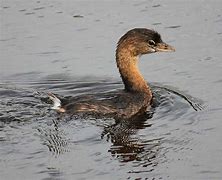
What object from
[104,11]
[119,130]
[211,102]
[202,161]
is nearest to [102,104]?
[119,130]

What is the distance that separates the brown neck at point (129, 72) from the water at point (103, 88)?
307 millimetres

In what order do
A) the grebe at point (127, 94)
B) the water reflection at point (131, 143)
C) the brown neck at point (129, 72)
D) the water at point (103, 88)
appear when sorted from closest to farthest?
the water at point (103, 88), the water reflection at point (131, 143), the grebe at point (127, 94), the brown neck at point (129, 72)

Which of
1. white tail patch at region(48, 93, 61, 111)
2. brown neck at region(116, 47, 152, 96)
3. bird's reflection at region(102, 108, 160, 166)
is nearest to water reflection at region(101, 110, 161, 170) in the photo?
bird's reflection at region(102, 108, 160, 166)

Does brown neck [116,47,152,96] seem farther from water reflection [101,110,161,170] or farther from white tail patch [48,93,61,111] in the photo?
white tail patch [48,93,61,111]

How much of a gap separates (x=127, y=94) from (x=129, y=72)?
0.63 metres

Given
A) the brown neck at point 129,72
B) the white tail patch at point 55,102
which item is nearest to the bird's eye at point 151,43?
the brown neck at point 129,72

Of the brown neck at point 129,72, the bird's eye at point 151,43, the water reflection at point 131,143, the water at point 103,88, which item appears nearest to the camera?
the water at point 103,88

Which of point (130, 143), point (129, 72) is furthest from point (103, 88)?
point (130, 143)

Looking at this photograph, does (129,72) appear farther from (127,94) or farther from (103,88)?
(127,94)

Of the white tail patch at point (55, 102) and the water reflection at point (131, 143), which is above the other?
the white tail patch at point (55, 102)

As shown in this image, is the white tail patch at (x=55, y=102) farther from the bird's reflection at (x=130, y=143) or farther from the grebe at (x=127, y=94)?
the bird's reflection at (x=130, y=143)

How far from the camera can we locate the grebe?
11.2m

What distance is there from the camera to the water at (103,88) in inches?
360

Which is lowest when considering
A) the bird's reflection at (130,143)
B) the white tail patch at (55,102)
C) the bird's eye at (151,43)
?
the bird's reflection at (130,143)
